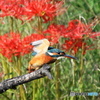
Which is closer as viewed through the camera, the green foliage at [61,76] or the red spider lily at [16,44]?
the red spider lily at [16,44]

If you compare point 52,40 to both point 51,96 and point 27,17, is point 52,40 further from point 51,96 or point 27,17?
point 51,96

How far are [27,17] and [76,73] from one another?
59 centimetres

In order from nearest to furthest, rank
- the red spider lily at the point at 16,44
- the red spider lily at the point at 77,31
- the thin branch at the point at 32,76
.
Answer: the thin branch at the point at 32,76, the red spider lily at the point at 16,44, the red spider lily at the point at 77,31

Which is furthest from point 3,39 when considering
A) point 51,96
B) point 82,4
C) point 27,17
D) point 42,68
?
point 82,4

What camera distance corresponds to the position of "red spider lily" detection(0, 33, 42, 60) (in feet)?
4.98

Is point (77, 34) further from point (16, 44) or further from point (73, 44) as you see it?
point (16, 44)

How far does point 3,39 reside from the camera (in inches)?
61.4

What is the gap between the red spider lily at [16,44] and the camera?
152 centimetres

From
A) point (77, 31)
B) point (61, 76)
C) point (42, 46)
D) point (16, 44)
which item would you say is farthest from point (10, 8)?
point (61, 76)

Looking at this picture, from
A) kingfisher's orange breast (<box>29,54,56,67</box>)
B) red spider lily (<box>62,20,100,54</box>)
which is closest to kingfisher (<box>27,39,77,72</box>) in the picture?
kingfisher's orange breast (<box>29,54,56,67</box>)

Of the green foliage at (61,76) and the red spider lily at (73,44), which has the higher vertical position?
the red spider lily at (73,44)

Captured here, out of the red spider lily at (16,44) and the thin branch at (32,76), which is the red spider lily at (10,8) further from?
the thin branch at (32,76)

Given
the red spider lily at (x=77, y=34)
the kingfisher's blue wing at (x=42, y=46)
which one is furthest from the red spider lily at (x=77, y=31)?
the kingfisher's blue wing at (x=42, y=46)

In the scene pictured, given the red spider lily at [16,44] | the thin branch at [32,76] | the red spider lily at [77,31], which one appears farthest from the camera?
the red spider lily at [77,31]
